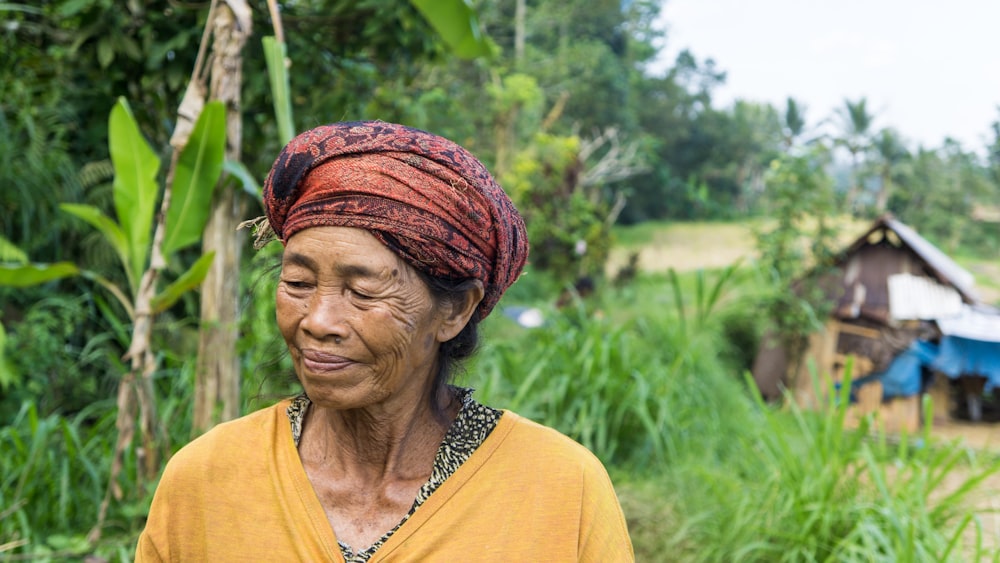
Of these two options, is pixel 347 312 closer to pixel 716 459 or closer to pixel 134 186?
pixel 134 186

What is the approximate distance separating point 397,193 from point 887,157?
22.2 meters

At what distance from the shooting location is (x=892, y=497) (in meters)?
3.16

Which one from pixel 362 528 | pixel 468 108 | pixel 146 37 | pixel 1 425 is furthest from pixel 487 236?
pixel 468 108

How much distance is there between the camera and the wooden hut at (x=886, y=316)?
29.2 feet

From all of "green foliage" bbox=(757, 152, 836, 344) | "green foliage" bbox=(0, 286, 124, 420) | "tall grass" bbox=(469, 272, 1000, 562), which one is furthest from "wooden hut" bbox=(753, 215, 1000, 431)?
"green foliage" bbox=(0, 286, 124, 420)

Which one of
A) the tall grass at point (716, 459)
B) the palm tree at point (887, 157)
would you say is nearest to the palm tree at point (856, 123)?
the palm tree at point (887, 157)

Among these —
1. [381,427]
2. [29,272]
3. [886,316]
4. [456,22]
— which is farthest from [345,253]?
[886,316]

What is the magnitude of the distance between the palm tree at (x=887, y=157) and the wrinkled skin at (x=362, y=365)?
2086cm

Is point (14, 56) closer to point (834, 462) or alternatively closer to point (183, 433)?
point (183, 433)

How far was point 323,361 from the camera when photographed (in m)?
1.30

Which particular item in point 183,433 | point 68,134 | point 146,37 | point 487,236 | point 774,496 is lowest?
point 774,496

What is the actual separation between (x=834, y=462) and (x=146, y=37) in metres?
3.32

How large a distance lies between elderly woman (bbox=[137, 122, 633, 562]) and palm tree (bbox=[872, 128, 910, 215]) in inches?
820

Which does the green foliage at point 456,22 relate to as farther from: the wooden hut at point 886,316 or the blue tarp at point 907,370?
the blue tarp at point 907,370
